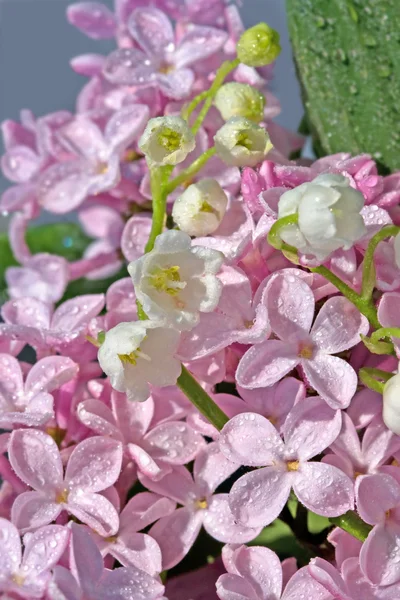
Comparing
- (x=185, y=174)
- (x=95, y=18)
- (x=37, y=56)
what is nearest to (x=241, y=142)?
(x=185, y=174)

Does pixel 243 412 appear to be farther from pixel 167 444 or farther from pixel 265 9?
pixel 265 9

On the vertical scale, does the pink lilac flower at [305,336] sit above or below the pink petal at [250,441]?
above

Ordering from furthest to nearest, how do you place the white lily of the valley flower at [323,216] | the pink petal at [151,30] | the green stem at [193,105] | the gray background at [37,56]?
the gray background at [37,56] → the pink petal at [151,30] → the green stem at [193,105] → the white lily of the valley flower at [323,216]

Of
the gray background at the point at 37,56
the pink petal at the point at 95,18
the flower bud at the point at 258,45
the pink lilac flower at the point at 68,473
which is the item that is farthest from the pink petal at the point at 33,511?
the gray background at the point at 37,56

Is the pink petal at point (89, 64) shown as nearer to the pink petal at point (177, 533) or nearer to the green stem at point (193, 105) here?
the green stem at point (193, 105)

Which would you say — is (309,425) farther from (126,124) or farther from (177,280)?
(126,124)

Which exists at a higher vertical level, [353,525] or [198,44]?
[198,44]

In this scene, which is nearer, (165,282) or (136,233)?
(165,282)
